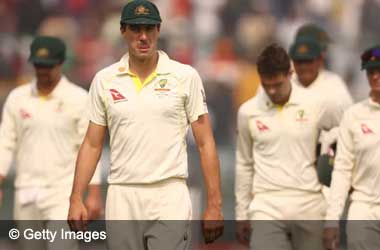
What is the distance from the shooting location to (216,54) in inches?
667

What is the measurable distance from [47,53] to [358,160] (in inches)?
107

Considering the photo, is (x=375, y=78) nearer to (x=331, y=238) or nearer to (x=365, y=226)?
(x=365, y=226)

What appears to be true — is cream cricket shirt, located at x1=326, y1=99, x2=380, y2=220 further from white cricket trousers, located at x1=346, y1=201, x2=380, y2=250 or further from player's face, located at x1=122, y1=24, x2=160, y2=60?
player's face, located at x1=122, y1=24, x2=160, y2=60

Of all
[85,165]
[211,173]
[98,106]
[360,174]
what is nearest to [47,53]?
[98,106]

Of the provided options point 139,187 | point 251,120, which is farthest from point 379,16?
point 139,187

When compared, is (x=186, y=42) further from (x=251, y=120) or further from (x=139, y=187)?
(x=139, y=187)

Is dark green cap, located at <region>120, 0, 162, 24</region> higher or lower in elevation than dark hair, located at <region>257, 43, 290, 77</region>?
higher

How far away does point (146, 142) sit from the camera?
7.87 meters

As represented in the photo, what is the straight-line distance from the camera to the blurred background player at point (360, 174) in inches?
358

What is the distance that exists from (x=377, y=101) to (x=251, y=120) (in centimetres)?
106

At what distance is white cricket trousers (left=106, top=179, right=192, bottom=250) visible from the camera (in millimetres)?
7902

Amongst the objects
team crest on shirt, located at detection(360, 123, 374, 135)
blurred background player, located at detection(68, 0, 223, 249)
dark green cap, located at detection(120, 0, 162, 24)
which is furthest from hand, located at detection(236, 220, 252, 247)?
dark green cap, located at detection(120, 0, 162, 24)

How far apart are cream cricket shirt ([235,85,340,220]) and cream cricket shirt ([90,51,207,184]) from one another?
68.8 inches

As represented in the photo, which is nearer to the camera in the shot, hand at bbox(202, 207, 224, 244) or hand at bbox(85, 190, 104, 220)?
hand at bbox(202, 207, 224, 244)
